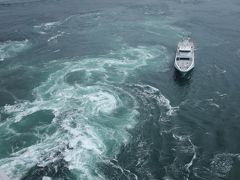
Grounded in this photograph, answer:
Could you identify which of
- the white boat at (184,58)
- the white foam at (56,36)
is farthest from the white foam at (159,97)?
the white foam at (56,36)

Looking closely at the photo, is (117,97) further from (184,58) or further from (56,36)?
(56,36)

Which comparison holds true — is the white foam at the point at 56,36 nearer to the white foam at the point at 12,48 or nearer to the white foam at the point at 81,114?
the white foam at the point at 12,48

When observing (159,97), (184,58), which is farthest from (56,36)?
(159,97)

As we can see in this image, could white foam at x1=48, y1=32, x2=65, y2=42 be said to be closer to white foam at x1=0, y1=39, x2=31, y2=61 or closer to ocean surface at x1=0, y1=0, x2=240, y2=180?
ocean surface at x1=0, y1=0, x2=240, y2=180

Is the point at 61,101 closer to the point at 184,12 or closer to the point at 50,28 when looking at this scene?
the point at 50,28

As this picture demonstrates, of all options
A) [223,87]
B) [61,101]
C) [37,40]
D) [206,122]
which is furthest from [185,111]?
[37,40]

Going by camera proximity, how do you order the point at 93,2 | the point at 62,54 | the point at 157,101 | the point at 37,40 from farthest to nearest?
the point at 93,2 → the point at 37,40 → the point at 62,54 → the point at 157,101

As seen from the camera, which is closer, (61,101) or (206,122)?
(206,122)
